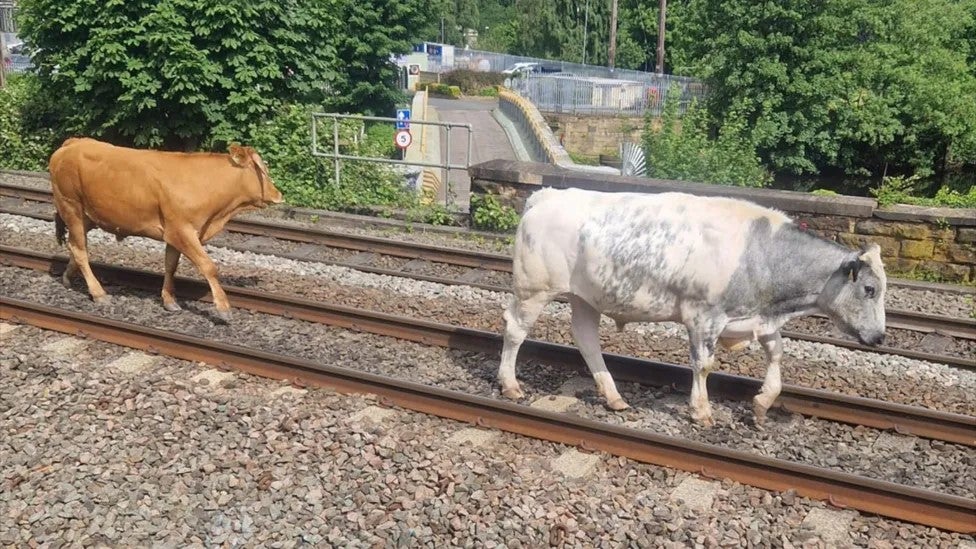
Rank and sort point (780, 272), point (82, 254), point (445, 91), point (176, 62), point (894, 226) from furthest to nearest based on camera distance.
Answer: point (445, 91) → point (176, 62) → point (894, 226) → point (82, 254) → point (780, 272)

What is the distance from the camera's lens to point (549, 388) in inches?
299

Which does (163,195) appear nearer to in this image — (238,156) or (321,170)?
(238,156)

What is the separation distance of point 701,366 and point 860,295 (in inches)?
47.2

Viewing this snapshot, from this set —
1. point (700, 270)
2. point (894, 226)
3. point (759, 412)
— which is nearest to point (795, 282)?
point (700, 270)

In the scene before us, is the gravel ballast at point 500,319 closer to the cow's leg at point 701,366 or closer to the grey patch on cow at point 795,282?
the cow's leg at point 701,366

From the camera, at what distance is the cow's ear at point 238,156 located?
9180mm

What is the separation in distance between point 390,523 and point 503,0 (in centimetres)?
15821

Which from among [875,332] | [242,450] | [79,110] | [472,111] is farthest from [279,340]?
[472,111]

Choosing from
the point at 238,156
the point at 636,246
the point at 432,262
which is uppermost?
the point at 238,156

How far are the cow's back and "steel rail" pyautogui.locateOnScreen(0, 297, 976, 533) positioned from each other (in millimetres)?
991

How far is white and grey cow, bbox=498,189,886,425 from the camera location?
644 centimetres

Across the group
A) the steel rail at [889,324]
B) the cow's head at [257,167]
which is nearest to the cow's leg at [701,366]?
the steel rail at [889,324]

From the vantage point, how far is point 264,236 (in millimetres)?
13062

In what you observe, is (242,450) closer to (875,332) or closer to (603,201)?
(603,201)
